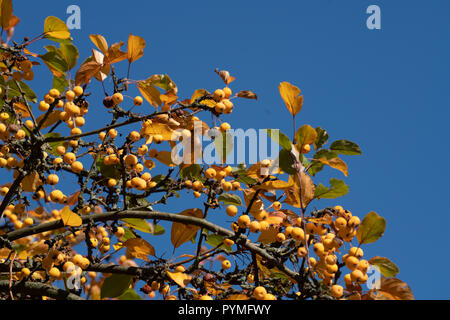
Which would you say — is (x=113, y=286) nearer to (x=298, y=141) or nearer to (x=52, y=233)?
(x=298, y=141)

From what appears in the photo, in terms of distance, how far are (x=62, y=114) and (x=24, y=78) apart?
611mm

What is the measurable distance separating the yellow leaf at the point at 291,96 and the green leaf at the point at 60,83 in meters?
1.61

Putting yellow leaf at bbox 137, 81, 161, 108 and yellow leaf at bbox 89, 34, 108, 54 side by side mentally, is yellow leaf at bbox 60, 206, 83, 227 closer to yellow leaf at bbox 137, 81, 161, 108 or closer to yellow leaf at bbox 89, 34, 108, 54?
yellow leaf at bbox 137, 81, 161, 108

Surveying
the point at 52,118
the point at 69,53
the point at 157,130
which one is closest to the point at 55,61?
the point at 69,53

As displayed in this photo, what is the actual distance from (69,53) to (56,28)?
177mm

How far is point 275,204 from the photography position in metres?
2.68

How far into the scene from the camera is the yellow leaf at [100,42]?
283cm

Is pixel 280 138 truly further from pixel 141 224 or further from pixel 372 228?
pixel 141 224

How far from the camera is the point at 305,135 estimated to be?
2.48 m

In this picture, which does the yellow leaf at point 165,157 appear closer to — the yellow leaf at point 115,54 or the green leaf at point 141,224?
the green leaf at point 141,224

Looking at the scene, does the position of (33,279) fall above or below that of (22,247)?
below

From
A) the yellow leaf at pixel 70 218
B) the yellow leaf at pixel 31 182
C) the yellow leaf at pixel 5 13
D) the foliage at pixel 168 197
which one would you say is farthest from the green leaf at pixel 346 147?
the yellow leaf at pixel 5 13

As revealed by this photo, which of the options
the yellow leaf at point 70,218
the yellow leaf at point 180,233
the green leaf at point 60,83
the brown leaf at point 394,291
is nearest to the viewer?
the brown leaf at point 394,291
